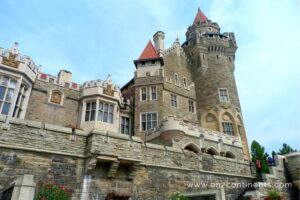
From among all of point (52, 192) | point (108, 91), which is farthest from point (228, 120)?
point (52, 192)

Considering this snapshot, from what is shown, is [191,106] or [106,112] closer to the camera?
[106,112]

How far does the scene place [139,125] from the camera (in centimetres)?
2323

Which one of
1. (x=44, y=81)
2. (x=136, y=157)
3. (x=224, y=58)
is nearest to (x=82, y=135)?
(x=136, y=157)

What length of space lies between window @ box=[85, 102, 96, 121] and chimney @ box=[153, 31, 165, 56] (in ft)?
37.3

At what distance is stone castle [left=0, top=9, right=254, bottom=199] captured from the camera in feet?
35.5

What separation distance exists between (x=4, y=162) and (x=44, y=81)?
11952 millimetres

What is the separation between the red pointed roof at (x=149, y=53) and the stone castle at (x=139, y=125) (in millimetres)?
130

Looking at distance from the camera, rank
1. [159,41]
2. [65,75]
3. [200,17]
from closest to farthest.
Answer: [65,75]
[159,41]
[200,17]

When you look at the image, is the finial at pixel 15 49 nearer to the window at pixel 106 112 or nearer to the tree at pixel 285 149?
the window at pixel 106 112

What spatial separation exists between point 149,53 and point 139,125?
981cm

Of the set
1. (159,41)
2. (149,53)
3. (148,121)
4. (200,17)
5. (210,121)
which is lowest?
(148,121)

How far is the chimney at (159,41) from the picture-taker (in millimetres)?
28850

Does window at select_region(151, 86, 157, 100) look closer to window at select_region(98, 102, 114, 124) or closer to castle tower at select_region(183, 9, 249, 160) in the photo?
window at select_region(98, 102, 114, 124)

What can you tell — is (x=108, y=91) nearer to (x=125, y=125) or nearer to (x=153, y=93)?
(x=125, y=125)
